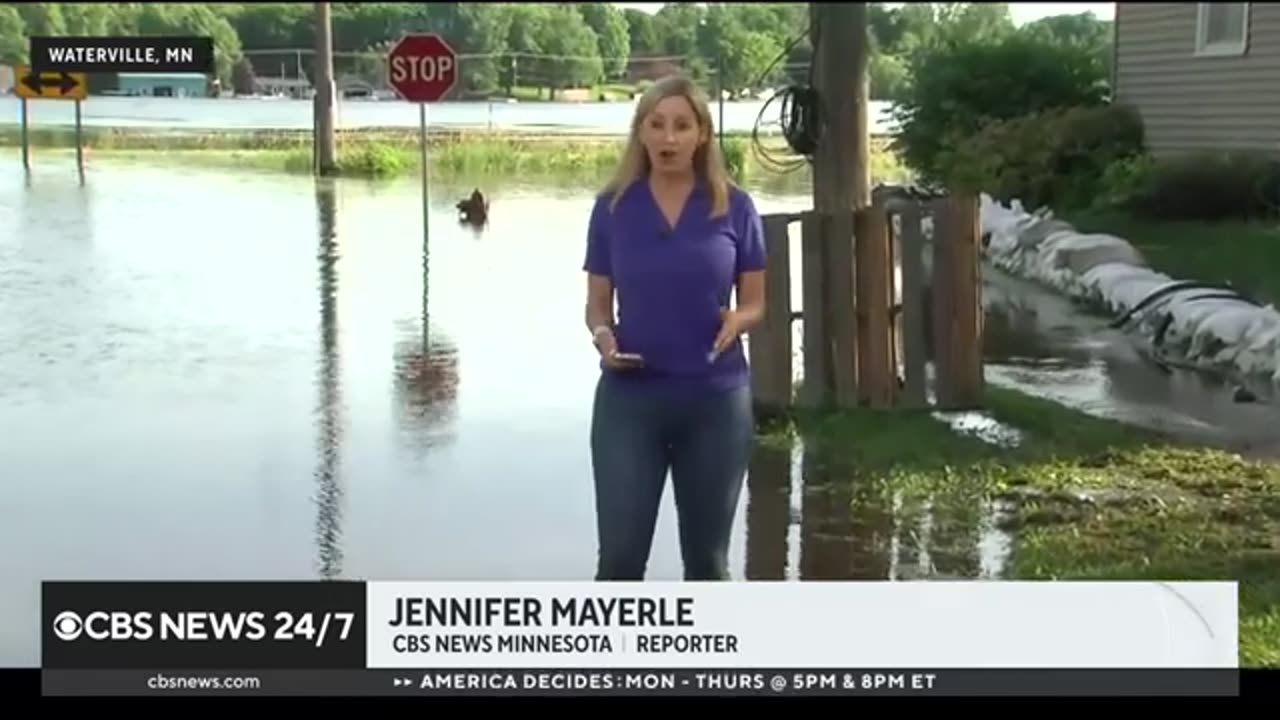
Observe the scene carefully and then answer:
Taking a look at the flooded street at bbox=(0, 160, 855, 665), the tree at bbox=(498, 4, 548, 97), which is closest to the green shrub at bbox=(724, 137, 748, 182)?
the flooded street at bbox=(0, 160, 855, 665)

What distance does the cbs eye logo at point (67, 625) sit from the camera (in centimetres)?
358

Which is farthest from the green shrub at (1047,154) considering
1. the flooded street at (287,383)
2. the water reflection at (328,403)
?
the water reflection at (328,403)

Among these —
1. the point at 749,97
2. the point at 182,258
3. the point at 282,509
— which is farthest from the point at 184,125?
the point at 749,97

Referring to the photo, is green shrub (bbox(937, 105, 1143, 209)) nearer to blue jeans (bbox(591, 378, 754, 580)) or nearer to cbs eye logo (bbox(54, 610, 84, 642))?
blue jeans (bbox(591, 378, 754, 580))

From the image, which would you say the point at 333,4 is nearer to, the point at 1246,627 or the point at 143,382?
the point at 143,382

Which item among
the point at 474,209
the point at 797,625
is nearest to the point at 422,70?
the point at 474,209

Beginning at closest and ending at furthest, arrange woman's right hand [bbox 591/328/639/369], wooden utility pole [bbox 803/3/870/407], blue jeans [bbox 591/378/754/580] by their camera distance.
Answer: woman's right hand [bbox 591/328/639/369]
blue jeans [bbox 591/378/754/580]
wooden utility pole [bbox 803/3/870/407]

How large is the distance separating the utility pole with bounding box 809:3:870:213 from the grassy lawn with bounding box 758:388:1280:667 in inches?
27.4

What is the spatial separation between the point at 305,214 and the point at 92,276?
50 cm

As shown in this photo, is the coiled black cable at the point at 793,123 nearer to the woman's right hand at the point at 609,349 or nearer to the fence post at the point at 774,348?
the fence post at the point at 774,348

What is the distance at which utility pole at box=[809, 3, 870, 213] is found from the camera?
13.7ft

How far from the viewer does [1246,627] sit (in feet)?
12.7

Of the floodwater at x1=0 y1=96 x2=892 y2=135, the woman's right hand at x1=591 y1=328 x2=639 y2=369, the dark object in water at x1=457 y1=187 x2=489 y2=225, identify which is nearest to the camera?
the woman's right hand at x1=591 y1=328 x2=639 y2=369

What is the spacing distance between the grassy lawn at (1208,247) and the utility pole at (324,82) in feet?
7.10
